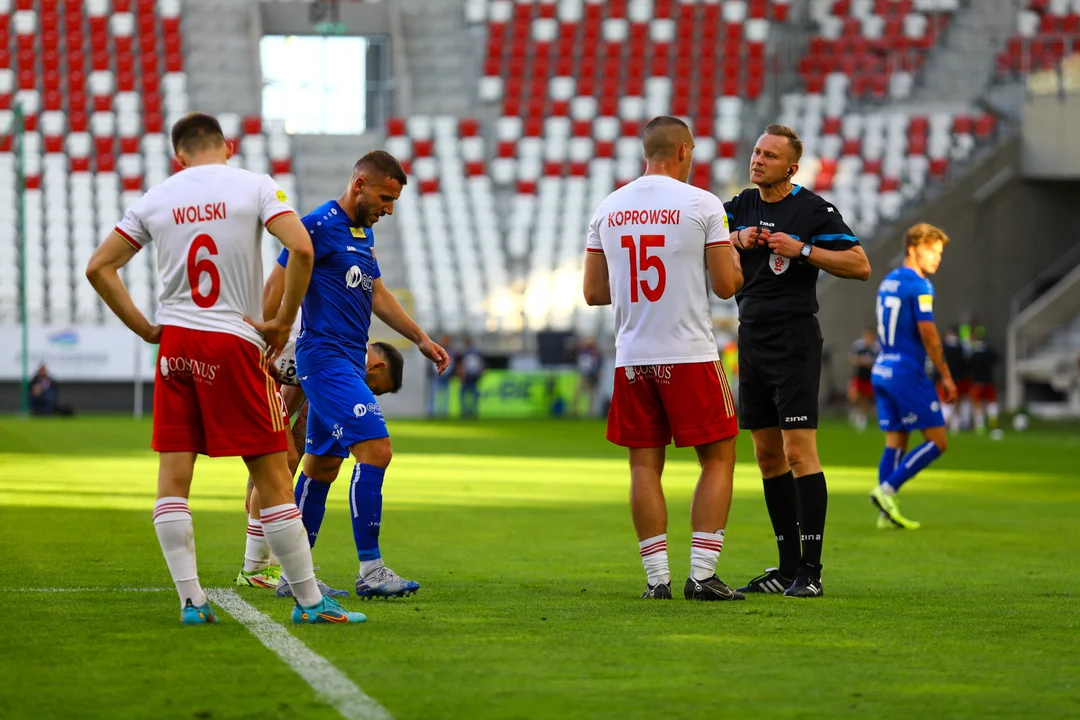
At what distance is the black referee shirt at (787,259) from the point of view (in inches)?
306

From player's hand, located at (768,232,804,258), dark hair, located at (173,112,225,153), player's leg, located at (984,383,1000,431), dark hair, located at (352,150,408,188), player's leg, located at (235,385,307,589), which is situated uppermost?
dark hair, located at (173,112,225,153)

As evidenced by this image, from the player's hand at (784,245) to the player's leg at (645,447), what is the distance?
0.85 metres

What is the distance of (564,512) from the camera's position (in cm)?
1300

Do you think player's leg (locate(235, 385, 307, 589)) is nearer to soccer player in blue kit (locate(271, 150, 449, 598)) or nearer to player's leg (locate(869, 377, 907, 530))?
soccer player in blue kit (locate(271, 150, 449, 598))

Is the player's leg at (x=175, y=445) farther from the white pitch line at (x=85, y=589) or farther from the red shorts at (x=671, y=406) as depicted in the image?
the red shorts at (x=671, y=406)

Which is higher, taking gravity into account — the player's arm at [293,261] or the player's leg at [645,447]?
the player's arm at [293,261]

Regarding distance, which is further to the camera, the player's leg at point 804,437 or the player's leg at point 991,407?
the player's leg at point 991,407

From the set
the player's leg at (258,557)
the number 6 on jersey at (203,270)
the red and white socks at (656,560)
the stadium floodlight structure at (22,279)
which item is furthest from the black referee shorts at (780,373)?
the stadium floodlight structure at (22,279)

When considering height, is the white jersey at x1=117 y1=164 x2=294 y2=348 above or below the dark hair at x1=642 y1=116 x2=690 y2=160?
below

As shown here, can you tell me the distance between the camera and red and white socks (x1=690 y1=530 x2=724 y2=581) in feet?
24.0

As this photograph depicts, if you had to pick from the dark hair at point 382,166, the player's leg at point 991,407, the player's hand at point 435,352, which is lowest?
the player's leg at point 991,407

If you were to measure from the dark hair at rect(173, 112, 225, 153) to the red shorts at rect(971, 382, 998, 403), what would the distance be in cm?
2487

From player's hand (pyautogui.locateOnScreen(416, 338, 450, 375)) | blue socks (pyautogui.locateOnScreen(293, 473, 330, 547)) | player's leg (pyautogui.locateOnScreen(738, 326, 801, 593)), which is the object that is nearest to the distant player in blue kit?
player's leg (pyautogui.locateOnScreen(738, 326, 801, 593))

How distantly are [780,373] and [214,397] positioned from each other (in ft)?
9.31
